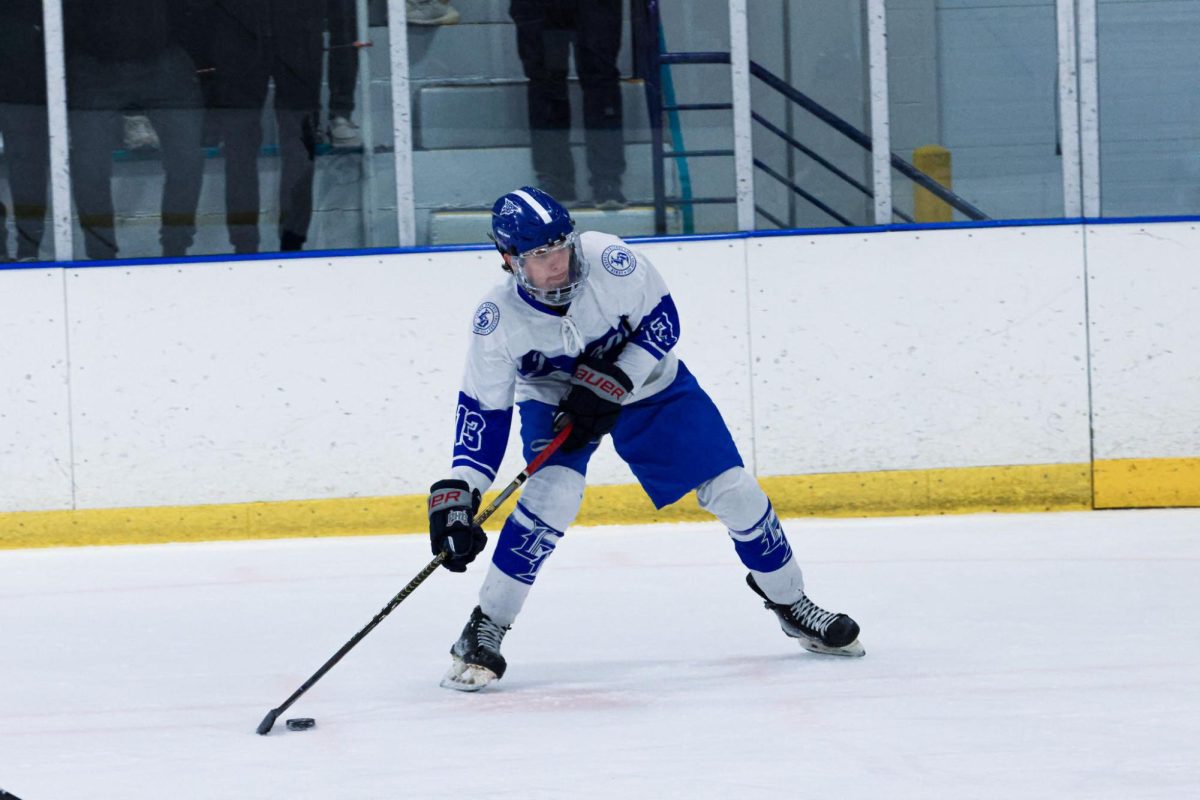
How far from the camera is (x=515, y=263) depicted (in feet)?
9.75

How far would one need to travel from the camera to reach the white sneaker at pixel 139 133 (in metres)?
5.24

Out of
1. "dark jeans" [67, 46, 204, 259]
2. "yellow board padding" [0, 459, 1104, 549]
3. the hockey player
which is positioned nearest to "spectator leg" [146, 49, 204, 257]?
"dark jeans" [67, 46, 204, 259]

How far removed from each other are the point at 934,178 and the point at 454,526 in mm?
2834

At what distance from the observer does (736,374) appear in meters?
5.08

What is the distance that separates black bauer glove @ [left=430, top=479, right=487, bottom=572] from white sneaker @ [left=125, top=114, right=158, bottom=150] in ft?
8.76

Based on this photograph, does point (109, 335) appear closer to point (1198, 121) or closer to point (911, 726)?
point (911, 726)

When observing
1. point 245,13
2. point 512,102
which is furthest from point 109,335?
point 512,102

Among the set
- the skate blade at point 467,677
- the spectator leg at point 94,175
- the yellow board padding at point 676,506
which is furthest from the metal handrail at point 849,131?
the skate blade at point 467,677

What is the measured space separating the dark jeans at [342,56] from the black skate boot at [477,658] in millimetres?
2563

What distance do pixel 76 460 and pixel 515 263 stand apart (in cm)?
251

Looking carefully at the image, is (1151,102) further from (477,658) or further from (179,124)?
(477,658)

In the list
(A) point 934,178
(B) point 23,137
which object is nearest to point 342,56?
(B) point 23,137

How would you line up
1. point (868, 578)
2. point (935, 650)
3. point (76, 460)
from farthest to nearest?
point (76, 460), point (868, 578), point (935, 650)

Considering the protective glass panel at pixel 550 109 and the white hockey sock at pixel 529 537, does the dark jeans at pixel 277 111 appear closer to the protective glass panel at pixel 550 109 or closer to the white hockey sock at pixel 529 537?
the protective glass panel at pixel 550 109
